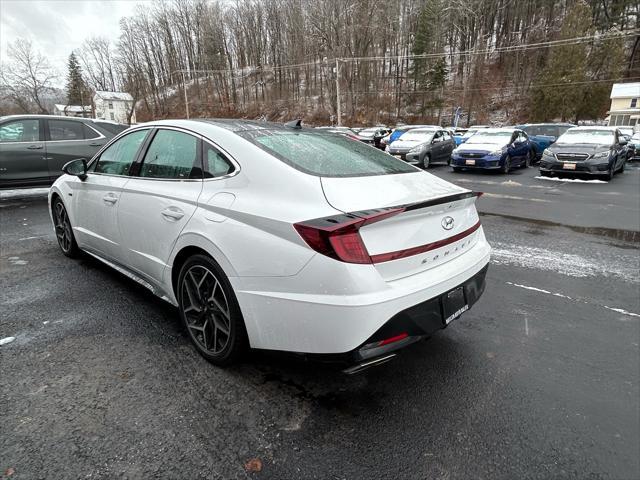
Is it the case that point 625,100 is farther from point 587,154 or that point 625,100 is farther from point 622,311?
point 622,311

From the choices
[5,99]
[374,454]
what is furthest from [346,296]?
[5,99]

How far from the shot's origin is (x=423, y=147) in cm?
1516

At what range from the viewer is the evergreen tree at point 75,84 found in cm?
8000

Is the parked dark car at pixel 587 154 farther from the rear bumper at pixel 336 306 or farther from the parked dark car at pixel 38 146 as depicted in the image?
the parked dark car at pixel 38 146

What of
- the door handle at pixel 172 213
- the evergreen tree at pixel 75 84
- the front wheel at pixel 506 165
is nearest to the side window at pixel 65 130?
the door handle at pixel 172 213

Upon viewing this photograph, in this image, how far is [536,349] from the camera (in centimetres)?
288

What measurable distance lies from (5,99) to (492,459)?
62742 millimetres

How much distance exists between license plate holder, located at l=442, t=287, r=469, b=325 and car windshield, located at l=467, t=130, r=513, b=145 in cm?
1344

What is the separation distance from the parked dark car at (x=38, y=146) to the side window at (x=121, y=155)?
5693 millimetres

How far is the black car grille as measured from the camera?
466 inches

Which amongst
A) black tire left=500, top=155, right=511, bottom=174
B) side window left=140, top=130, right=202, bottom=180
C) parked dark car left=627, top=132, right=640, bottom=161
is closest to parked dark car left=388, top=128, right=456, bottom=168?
black tire left=500, top=155, right=511, bottom=174

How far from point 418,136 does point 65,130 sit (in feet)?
40.8

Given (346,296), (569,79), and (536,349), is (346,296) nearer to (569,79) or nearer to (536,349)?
(536,349)

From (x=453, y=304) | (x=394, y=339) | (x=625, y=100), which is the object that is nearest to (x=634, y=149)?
(x=453, y=304)
